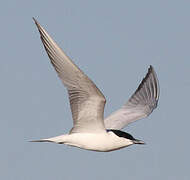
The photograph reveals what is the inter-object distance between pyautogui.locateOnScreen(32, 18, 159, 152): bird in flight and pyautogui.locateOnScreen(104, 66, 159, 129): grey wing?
0.02 meters

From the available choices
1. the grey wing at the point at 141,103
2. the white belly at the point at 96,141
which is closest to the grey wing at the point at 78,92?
the white belly at the point at 96,141

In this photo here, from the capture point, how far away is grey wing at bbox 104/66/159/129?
14.1 m

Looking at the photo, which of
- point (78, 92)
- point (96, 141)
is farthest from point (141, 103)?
point (78, 92)

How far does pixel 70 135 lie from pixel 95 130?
0.50 metres

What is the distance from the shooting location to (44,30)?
32.5ft

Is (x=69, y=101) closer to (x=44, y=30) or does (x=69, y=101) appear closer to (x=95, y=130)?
(x=95, y=130)

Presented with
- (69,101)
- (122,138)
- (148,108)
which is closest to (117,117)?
(148,108)

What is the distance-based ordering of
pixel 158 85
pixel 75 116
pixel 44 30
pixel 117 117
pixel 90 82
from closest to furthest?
pixel 44 30
pixel 90 82
pixel 75 116
pixel 117 117
pixel 158 85

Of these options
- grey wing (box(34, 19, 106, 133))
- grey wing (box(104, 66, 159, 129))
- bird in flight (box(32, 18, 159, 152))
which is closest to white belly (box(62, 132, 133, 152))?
bird in flight (box(32, 18, 159, 152))

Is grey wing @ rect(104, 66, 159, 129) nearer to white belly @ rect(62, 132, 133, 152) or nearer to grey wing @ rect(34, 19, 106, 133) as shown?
white belly @ rect(62, 132, 133, 152)

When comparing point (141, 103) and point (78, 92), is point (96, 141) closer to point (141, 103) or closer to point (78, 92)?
point (78, 92)

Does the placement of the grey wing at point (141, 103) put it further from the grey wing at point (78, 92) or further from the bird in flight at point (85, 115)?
the grey wing at point (78, 92)

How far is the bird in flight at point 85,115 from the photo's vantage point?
10242mm

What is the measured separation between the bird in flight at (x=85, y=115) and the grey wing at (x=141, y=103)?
23 millimetres
